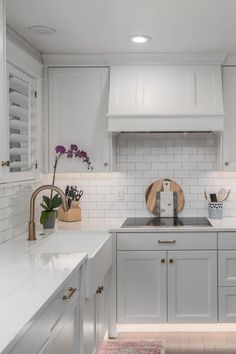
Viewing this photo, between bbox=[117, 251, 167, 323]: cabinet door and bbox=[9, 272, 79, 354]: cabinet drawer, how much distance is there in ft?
4.29

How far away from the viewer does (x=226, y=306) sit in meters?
3.61

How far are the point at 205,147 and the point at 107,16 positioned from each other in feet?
5.70

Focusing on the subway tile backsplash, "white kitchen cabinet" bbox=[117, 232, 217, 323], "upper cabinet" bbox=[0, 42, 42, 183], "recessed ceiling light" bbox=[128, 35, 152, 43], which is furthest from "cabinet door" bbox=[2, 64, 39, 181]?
"white kitchen cabinet" bbox=[117, 232, 217, 323]

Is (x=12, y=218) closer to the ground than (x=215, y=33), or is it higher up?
closer to the ground

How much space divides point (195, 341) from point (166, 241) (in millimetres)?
805

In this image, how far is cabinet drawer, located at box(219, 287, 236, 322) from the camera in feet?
11.8

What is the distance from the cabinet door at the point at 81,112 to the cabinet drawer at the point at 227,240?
3.56ft

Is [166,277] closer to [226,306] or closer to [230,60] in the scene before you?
[226,306]

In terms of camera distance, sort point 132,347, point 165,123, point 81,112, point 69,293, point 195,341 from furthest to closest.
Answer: point 81,112, point 165,123, point 195,341, point 132,347, point 69,293

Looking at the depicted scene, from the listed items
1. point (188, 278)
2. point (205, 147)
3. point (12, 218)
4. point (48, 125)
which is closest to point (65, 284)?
point (12, 218)

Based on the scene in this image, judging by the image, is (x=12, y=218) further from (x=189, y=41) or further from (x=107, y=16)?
(x=189, y=41)

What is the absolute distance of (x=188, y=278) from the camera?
3631mm

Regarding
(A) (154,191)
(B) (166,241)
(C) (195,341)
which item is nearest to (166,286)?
(B) (166,241)

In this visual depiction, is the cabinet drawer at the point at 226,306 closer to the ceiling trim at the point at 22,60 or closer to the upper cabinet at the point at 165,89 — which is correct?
the upper cabinet at the point at 165,89
